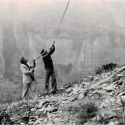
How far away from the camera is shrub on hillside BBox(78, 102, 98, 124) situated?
11695 mm

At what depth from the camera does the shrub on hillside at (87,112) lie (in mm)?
11695

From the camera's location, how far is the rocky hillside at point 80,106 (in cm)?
1166

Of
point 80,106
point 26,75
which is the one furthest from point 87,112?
point 26,75

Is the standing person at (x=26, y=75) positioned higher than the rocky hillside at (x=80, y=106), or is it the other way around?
the standing person at (x=26, y=75)

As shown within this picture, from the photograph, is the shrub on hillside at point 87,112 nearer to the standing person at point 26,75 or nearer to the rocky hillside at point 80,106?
the rocky hillside at point 80,106

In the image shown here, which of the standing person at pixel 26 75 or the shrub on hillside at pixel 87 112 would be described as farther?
the standing person at pixel 26 75

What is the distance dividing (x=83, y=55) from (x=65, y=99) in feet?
57.2

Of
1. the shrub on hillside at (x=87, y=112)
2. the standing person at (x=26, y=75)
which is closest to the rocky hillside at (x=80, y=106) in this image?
the shrub on hillside at (x=87, y=112)

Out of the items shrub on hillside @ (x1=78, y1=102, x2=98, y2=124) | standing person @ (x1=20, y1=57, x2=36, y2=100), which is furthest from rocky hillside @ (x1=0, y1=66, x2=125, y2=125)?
standing person @ (x1=20, y1=57, x2=36, y2=100)

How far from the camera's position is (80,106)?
495 inches

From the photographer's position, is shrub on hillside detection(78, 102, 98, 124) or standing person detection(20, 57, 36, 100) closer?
shrub on hillside detection(78, 102, 98, 124)

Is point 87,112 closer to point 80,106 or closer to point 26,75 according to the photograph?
point 80,106

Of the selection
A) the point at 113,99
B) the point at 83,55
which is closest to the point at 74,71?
the point at 83,55

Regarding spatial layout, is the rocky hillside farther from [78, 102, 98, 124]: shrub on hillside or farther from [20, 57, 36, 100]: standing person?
[20, 57, 36, 100]: standing person
